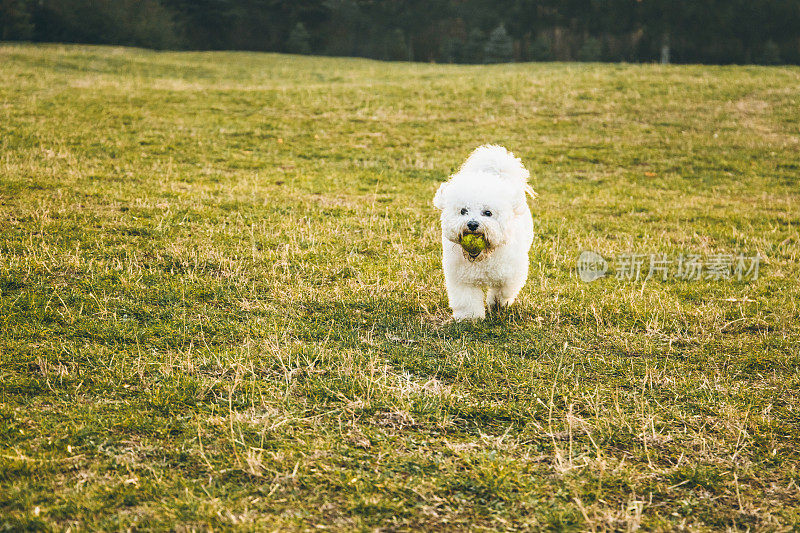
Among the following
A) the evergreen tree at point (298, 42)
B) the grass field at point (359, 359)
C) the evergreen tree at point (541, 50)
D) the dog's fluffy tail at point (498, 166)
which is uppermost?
the evergreen tree at point (298, 42)

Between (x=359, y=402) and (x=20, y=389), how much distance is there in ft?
7.22

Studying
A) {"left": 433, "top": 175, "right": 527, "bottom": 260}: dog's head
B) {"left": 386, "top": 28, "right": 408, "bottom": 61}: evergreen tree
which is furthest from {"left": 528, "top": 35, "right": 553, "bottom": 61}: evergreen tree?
{"left": 433, "top": 175, "right": 527, "bottom": 260}: dog's head

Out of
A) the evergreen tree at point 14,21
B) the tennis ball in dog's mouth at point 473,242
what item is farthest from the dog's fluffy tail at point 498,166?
the evergreen tree at point 14,21

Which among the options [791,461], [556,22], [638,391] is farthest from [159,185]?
[556,22]

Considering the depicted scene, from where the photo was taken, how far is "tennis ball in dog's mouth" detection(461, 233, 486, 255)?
18.9 ft

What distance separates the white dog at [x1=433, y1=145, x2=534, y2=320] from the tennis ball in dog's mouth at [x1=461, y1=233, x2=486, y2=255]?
0.09 feet

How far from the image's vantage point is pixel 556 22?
52562 millimetres

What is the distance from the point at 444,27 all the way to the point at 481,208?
5569 centimetres

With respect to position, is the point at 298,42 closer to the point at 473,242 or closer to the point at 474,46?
the point at 474,46

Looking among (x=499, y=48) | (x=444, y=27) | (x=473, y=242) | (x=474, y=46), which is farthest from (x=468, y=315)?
(x=444, y=27)

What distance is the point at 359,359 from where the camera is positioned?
5160mm

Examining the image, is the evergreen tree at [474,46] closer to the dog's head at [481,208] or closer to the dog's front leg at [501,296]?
the dog's front leg at [501,296]

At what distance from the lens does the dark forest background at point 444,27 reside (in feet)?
143

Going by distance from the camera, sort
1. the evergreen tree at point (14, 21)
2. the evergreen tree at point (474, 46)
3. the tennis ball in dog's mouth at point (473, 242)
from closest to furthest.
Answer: the tennis ball in dog's mouth at point (473, 242)
the evergreen tree at point (14, 21)
the evergreen tree at point (474, 46)
